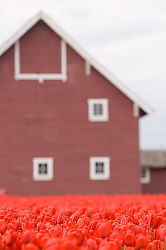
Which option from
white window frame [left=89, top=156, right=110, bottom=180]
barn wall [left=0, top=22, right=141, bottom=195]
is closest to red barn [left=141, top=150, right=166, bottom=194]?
barn wall [left=0, top=22, right=141, bottom=195]

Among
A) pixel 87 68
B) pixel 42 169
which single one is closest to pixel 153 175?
pixel 42 169

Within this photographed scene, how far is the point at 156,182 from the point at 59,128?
A: 53.0ft

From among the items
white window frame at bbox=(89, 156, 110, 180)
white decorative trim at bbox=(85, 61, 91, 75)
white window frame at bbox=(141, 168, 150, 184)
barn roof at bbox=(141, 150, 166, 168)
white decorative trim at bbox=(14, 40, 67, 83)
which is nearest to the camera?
white decorative trim at bbox=(14, 40, 67, 83)

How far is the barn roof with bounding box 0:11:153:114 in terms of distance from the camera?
24.0 metres

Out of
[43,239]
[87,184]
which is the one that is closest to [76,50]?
[87,184]

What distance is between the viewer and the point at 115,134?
82.6ft

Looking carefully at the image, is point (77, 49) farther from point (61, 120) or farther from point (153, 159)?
point (153, 159)

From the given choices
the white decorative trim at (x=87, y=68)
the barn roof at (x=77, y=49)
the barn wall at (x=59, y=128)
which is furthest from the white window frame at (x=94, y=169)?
the white decorative trim at (x=87, y=68)

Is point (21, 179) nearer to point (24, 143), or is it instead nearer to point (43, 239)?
point (24, 143)

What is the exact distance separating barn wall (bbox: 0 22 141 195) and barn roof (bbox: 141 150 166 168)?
1353 centimetres

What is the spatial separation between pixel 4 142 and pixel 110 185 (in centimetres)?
619

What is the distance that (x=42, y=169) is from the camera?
24812 millimetres

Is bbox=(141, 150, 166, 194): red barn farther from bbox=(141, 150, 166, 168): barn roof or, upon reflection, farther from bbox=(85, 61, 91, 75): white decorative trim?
bbox=(85, 61, 91, 75): white decorative trim

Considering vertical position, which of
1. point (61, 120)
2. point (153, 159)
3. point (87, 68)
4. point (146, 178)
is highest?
point (87, 68)
